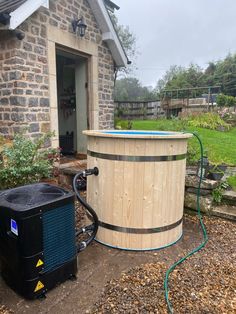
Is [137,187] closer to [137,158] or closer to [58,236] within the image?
[137,158]

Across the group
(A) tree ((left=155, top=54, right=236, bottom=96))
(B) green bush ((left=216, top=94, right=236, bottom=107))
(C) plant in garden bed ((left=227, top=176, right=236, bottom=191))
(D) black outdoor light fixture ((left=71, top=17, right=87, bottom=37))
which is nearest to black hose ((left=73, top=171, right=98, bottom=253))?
(C) plant in garden bed ((left=227, top=176, right=236, bottom=191))

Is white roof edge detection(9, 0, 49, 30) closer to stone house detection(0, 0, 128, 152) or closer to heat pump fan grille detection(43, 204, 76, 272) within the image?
stone house detection(0, 0, 128, 152)

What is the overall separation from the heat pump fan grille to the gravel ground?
0.43m

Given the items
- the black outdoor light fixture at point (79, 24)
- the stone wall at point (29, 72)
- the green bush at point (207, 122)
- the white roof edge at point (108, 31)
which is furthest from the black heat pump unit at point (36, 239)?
the green bush at point (207, 122)

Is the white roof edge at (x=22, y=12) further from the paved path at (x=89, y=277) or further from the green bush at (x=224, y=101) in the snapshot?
the green bush at (x=224, y=101)

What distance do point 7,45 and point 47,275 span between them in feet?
12.2

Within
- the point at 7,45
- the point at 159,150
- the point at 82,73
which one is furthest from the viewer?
the point at 82,73

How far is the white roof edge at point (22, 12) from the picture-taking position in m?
3.71

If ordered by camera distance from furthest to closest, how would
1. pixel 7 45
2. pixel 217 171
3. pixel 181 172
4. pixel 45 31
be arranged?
pixel 45 31, pixel 7 45, pixel 217 171, pixel 181 172

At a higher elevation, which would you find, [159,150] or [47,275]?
[159,150]

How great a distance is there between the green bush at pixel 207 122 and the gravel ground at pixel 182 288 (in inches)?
346

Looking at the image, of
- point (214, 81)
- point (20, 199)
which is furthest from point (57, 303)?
point (214, 81)

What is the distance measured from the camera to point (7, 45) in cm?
409

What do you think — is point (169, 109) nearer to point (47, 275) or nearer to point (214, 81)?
point (214, 81)
